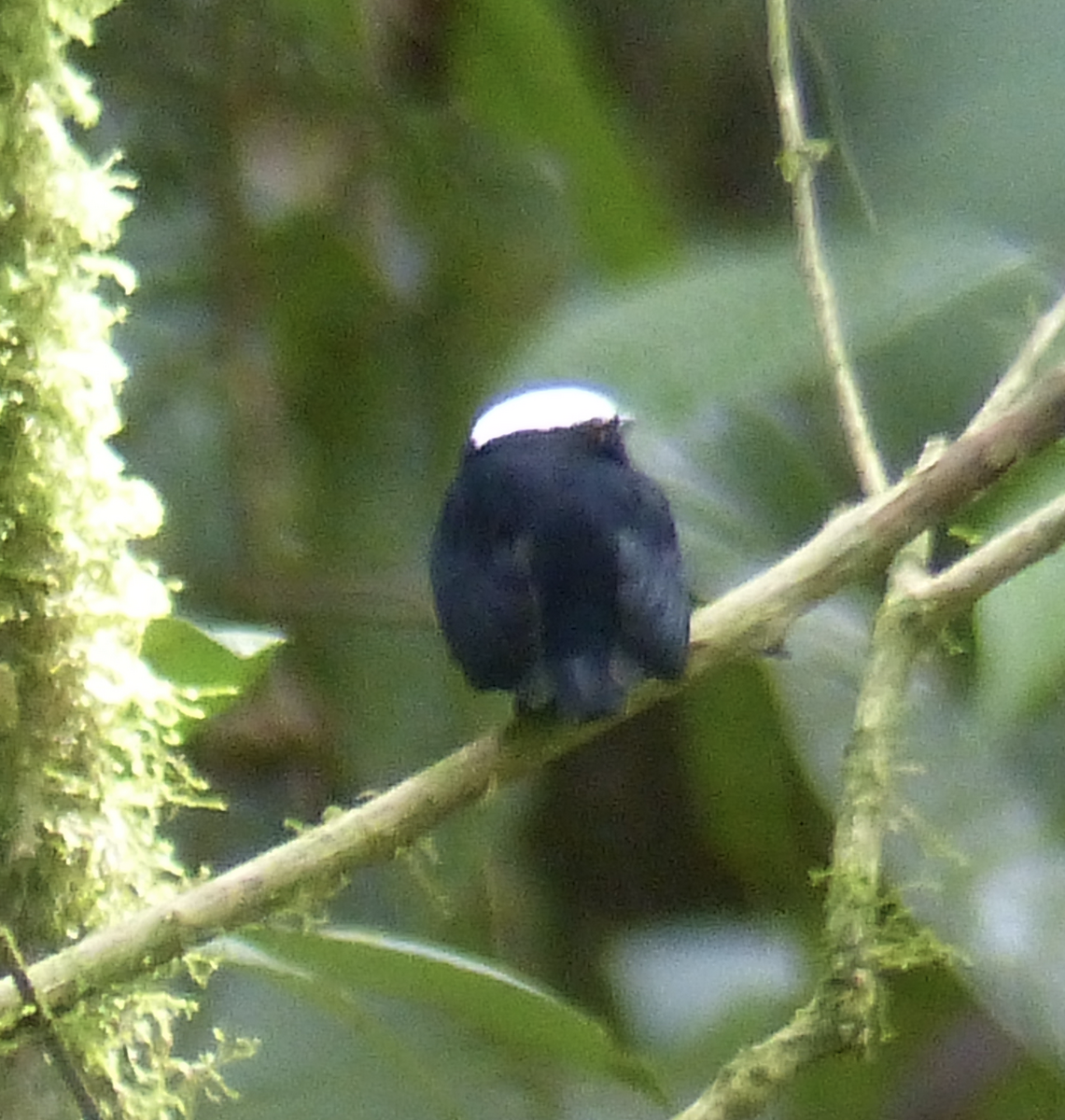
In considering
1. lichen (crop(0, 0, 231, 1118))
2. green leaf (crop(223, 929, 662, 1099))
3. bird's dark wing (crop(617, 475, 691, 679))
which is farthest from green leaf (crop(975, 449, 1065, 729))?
lichen (crop(0, 0, 231, 1118))

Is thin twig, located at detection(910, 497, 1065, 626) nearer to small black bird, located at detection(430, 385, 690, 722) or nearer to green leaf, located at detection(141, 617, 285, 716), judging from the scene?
small black bird, located at detection(430, 385, 690, 722)

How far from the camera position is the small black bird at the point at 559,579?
884 millimetres

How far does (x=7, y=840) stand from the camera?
37.6 inches

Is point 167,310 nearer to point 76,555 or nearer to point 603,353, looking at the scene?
point 603,353

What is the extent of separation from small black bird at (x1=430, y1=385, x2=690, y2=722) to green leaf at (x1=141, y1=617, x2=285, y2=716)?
112mm

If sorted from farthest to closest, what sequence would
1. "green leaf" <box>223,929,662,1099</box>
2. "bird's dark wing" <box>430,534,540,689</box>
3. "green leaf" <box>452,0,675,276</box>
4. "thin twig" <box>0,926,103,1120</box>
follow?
"green leaf" <box>452,0,675,276</box>
"green leaf" <box>223,929,662,1099</box>
"bird's dark wing" <box>430,534,540,689</box>
"thin twig" <box>0,926,103,1120</box>

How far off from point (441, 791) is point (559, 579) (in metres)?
0.14

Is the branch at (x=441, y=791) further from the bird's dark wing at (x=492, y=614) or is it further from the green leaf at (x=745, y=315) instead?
the green leaf at (x=745, y=315)

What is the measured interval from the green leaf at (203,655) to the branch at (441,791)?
0.13 m

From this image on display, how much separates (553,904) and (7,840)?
0.85 m

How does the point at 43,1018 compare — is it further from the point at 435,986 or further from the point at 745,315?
the point at 745,315

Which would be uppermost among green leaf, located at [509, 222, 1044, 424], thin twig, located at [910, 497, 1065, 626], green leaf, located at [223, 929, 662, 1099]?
green leaf, located at [509, 222, 1044, 424]

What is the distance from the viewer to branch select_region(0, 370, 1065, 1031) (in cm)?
82

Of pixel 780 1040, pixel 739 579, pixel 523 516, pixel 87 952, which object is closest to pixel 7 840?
pixel 87 952
